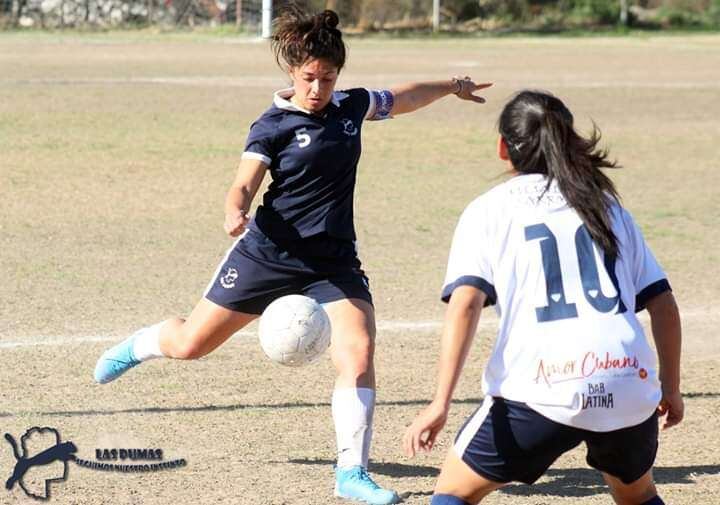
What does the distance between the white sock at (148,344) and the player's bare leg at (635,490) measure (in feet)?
8.49

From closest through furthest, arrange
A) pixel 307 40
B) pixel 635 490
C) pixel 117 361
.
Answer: pixel 635 490 < pixel 307 40 < pixel 117 361

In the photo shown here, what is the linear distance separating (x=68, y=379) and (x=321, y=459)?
5.81 ft

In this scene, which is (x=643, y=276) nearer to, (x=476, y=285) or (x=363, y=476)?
(x=476, y=285)

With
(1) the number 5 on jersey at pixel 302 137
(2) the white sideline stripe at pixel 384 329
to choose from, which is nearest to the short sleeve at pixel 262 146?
(1) the number 5 on jersey at pixel 302 137

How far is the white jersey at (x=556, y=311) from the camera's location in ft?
11.9

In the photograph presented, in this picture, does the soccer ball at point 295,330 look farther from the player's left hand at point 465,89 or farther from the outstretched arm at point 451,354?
the outstretched arm at point 451,354

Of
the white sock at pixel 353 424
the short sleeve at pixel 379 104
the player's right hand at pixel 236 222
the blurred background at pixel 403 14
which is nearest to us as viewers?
the player's right hand at pixel 236 222

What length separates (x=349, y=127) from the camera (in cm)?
564

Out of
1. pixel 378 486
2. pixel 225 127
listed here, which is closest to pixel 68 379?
pixel 378 486

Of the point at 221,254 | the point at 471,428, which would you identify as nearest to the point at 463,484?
the point at 471,428

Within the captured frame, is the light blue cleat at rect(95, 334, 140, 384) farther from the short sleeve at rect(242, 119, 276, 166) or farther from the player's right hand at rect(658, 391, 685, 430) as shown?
the player's right hand at rect(658, 391, 685, 430)

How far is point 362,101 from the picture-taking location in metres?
5.82

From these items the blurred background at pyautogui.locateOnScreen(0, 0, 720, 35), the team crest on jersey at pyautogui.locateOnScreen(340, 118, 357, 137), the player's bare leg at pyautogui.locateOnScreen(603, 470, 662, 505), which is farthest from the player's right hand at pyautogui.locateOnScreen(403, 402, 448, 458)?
the blurred background at pyautogui.locateOnScreen(0, 0, 720, 35)

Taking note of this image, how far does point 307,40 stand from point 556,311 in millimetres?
2130
